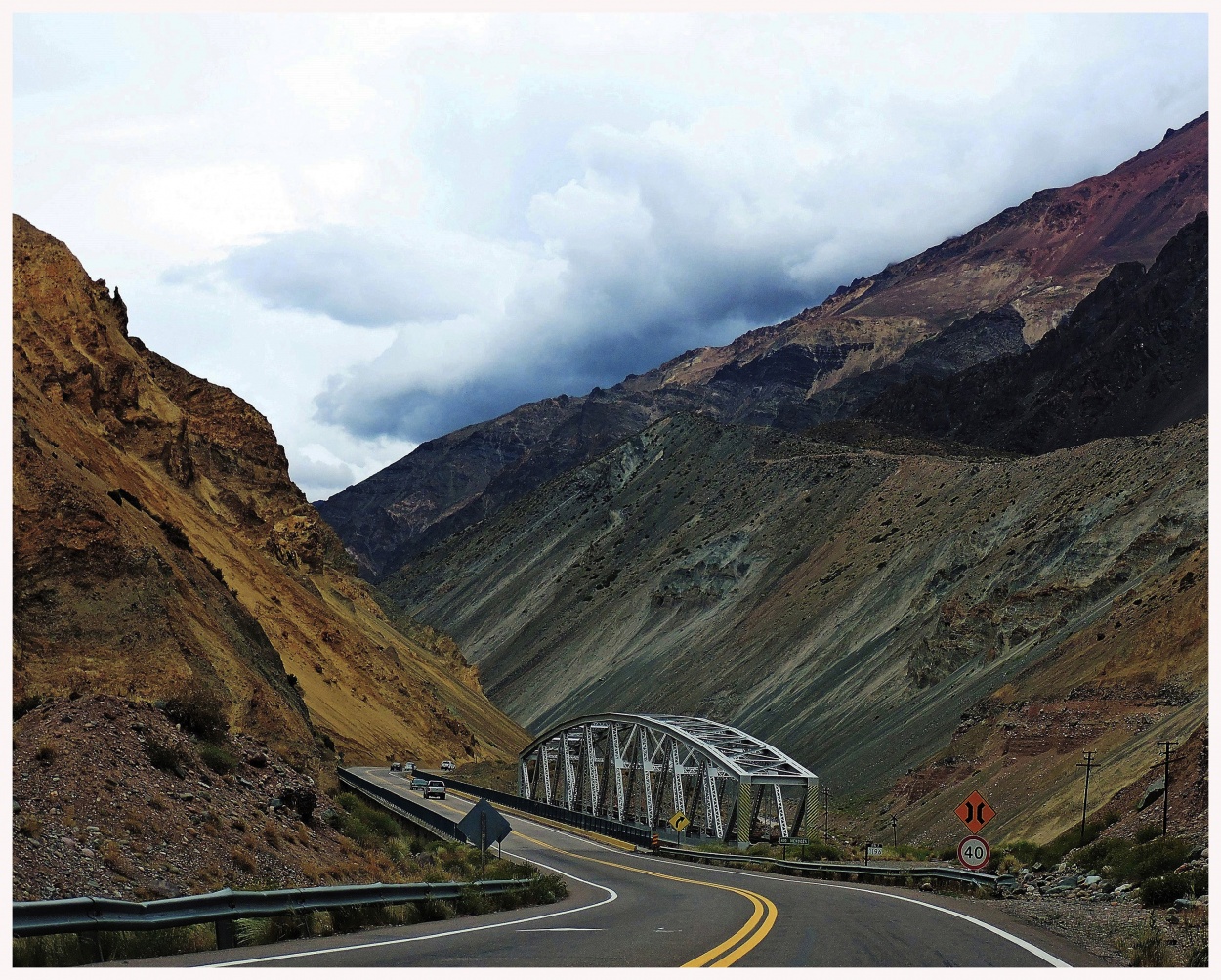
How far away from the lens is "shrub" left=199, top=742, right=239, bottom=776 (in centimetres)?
2112

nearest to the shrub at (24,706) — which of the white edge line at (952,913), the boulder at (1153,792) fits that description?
the white edge line at (952,913)

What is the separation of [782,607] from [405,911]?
90.4 m

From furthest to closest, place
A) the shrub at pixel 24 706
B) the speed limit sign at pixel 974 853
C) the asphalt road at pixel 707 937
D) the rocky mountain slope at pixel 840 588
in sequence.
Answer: the rocky mountain slope at pixel 840 588, the speed limit sign at pixel 974 853, the shrub at pixel 24 706, the asphalt road at pixel 707 937

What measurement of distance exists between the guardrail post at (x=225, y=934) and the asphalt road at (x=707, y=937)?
1.20ft

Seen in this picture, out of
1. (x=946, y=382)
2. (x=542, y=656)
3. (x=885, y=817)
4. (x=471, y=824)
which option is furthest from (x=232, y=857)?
(x=946, y=382)

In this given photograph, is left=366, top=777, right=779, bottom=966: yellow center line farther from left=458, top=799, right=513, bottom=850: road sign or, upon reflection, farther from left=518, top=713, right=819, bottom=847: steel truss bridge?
left=518, top=713, right=819, bottom=847: steel truss bridge

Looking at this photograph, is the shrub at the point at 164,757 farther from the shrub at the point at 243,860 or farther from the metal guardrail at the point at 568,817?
the metal guardrail at the point at 568,817

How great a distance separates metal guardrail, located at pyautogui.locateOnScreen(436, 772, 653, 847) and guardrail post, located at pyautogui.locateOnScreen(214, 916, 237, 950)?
3692 centimetres

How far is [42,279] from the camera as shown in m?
54.3

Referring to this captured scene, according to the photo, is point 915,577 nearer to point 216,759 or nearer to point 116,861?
point 216,759

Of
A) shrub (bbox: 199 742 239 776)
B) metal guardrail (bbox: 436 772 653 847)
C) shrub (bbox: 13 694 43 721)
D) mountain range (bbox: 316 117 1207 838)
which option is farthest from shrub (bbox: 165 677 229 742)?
metal guardrail (bbox: 436 772 653 847)

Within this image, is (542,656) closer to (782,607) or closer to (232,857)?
(782,607)

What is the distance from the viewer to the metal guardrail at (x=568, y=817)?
49.3 meters

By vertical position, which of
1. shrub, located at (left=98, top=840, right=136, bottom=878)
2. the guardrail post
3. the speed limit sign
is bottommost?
the speed limit sign
